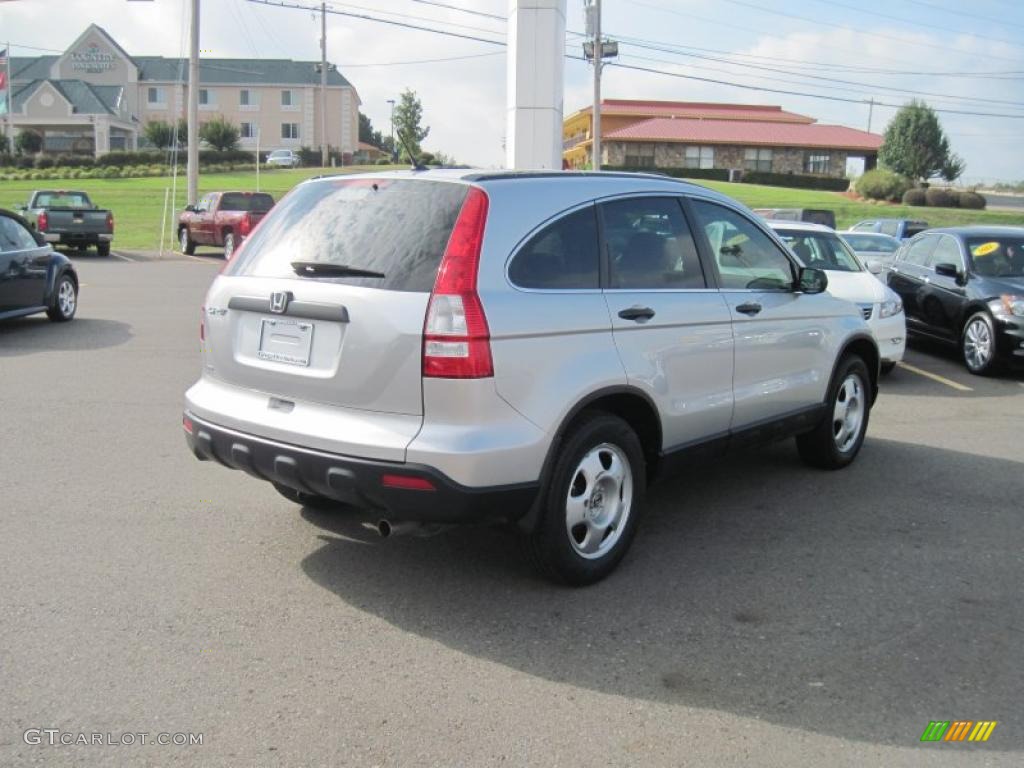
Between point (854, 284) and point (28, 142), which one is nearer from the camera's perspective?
point (854, 284)

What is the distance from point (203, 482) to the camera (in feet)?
19.7

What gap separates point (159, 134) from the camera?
71125mm

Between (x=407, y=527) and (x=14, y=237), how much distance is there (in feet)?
33.8

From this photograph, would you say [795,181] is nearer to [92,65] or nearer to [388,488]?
[92,65]

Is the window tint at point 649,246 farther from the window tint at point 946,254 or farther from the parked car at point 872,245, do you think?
the parked car at point 872,245

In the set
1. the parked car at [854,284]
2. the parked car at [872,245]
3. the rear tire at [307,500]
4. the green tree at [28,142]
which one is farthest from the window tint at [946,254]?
the green tree at [28,142]

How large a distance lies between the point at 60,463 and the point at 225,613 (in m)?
2.81

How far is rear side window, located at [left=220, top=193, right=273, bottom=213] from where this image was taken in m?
25.4

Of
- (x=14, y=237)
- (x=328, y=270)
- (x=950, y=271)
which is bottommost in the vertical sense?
(x=328, y=270)

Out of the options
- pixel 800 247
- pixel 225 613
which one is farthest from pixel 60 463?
pixel 800 247

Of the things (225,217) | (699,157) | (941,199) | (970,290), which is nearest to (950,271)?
(970,290)

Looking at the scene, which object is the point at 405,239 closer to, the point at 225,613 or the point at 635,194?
the point at 635,194

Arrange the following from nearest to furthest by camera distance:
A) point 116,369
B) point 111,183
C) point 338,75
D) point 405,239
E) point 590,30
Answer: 1. point 405,239
2. point 116,369
3. point 590,30
4. point 111,183
5. point 338,75

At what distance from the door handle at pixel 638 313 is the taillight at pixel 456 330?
893 mm
